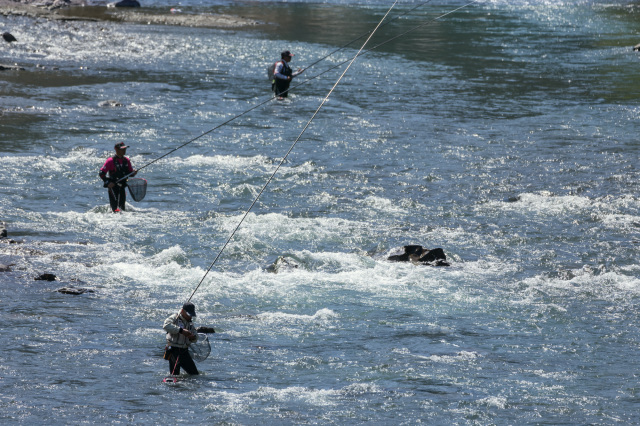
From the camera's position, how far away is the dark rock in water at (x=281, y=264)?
13.8m

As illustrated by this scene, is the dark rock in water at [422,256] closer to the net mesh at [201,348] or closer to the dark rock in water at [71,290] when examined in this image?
the dark rock in water at [71,290]

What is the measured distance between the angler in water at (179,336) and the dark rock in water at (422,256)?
5.07 m

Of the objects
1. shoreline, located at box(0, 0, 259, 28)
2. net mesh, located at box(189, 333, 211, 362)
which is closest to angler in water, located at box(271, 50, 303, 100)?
net mesh, located at box(189, 333, 211, 362)

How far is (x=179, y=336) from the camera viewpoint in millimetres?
9602

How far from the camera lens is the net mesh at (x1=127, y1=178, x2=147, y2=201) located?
16.0 m

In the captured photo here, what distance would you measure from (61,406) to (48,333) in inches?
78.4

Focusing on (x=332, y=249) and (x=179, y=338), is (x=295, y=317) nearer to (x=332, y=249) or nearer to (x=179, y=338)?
(x=179, y=338)

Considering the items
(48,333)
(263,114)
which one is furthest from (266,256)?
(263,114)

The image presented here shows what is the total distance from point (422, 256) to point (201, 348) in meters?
5.18

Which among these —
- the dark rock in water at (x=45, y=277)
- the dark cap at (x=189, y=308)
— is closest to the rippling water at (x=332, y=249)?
the dark rock in water at (x=45, y=277)

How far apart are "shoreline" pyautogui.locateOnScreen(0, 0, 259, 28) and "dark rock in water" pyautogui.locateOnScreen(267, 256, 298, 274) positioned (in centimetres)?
3706

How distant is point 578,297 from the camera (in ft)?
41.5

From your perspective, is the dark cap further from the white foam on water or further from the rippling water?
the white foam on water

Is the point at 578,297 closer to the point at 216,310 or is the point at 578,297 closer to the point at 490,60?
the point at 216,310
